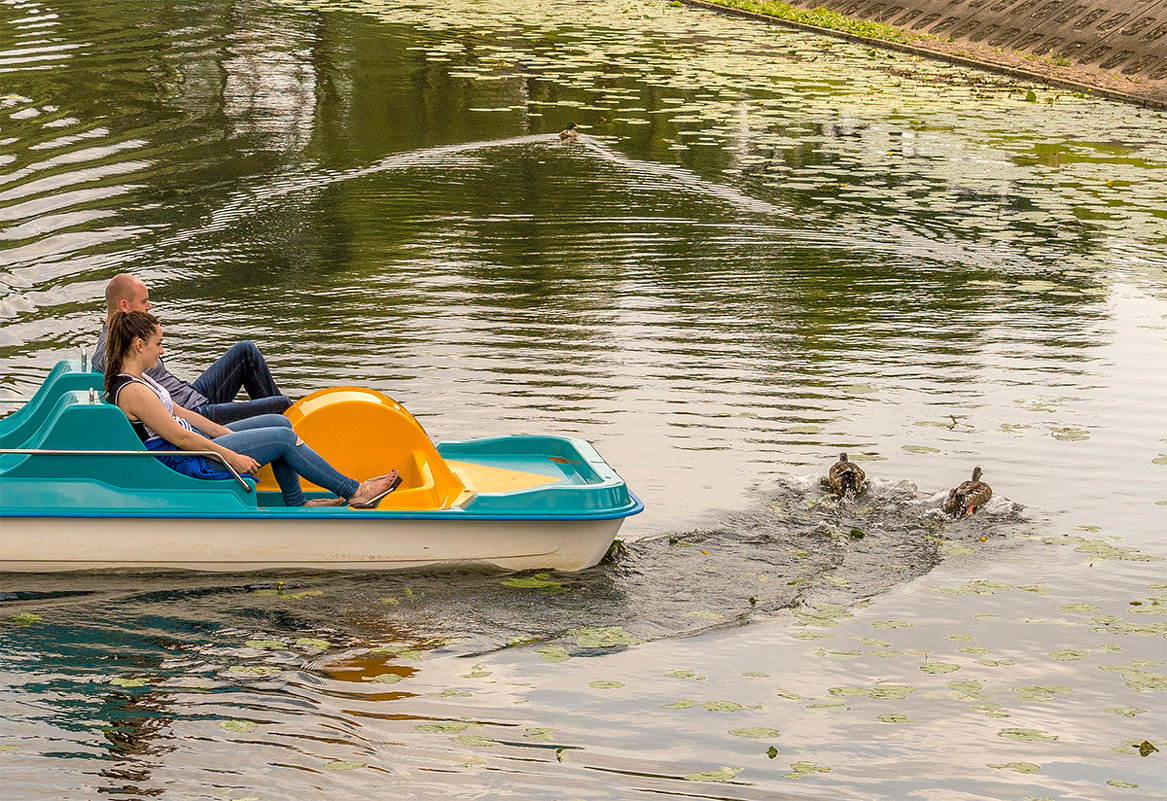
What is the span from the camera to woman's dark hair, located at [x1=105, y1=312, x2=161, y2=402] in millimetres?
7629

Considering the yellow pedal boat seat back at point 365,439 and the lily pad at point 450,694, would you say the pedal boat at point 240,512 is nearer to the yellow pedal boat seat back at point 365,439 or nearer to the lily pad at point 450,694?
the yellow pedal boat seat back at point 365,439

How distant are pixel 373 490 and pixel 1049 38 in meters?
26.7

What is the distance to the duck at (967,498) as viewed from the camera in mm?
8906

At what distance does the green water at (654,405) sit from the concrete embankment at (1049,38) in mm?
3159

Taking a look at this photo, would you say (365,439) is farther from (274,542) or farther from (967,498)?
(967,498)

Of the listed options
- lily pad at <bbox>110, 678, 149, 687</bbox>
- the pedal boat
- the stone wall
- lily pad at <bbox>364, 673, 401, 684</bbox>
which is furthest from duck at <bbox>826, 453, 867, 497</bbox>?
the stone wall

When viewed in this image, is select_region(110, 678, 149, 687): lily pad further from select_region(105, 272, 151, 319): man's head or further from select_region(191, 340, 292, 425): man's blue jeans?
select_region(105, 272, 151, 319): man's head

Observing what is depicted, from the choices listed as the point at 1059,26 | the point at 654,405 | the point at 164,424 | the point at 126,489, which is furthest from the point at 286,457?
the point at 1059,26

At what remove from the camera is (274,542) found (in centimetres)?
765

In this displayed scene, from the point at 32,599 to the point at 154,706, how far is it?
128 cm

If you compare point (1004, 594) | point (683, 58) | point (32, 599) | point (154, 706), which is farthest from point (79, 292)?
point (683, 58)

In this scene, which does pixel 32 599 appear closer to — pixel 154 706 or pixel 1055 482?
pixel 154 706

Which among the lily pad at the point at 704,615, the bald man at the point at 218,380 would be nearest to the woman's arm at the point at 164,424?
the bald man at the point at 218,380

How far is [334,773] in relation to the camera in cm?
610
